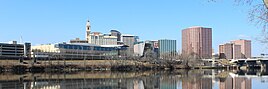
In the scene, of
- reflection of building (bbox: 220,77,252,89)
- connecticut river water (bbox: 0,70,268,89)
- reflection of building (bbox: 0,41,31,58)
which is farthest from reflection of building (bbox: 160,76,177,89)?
reflection of building (bbox: 0,41,31,58)

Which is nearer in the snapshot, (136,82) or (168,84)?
(168,84)

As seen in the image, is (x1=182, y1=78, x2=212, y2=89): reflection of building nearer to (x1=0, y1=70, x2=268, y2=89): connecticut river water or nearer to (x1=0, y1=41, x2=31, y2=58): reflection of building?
(x1=0, y1=70, x2=268, y2=89): connecticut river water

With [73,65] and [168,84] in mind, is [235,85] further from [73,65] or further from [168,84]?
[73,65]

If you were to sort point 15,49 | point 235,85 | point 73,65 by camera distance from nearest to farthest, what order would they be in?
1. point 235,85
2. point 73,65
3. point 15,49

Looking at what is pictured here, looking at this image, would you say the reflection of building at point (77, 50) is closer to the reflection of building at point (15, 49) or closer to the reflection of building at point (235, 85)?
the reflection of building at point (15, 49)

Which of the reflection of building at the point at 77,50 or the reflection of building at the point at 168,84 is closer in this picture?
the reflection of building at the point at 168,84

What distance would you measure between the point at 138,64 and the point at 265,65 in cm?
6087

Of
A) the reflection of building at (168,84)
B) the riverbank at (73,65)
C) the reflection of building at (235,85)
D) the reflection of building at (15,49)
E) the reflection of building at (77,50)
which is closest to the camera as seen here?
the reflection of building at (235,85)

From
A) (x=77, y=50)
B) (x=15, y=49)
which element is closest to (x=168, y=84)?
(x=15, y=49)

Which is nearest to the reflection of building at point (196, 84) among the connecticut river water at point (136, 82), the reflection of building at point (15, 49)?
the connecticut river water at point (136, 82)

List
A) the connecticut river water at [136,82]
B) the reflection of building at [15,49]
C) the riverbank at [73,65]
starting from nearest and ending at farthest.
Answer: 1. the connecticut river water at [136,82]
2. the riverbank at [73,65]
3. the reflection of building at [15,49]

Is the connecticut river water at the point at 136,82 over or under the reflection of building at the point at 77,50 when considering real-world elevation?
under

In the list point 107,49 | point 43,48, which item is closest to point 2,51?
point 43,48

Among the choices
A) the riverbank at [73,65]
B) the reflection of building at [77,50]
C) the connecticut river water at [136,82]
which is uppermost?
the reflection of building at [77,50]
